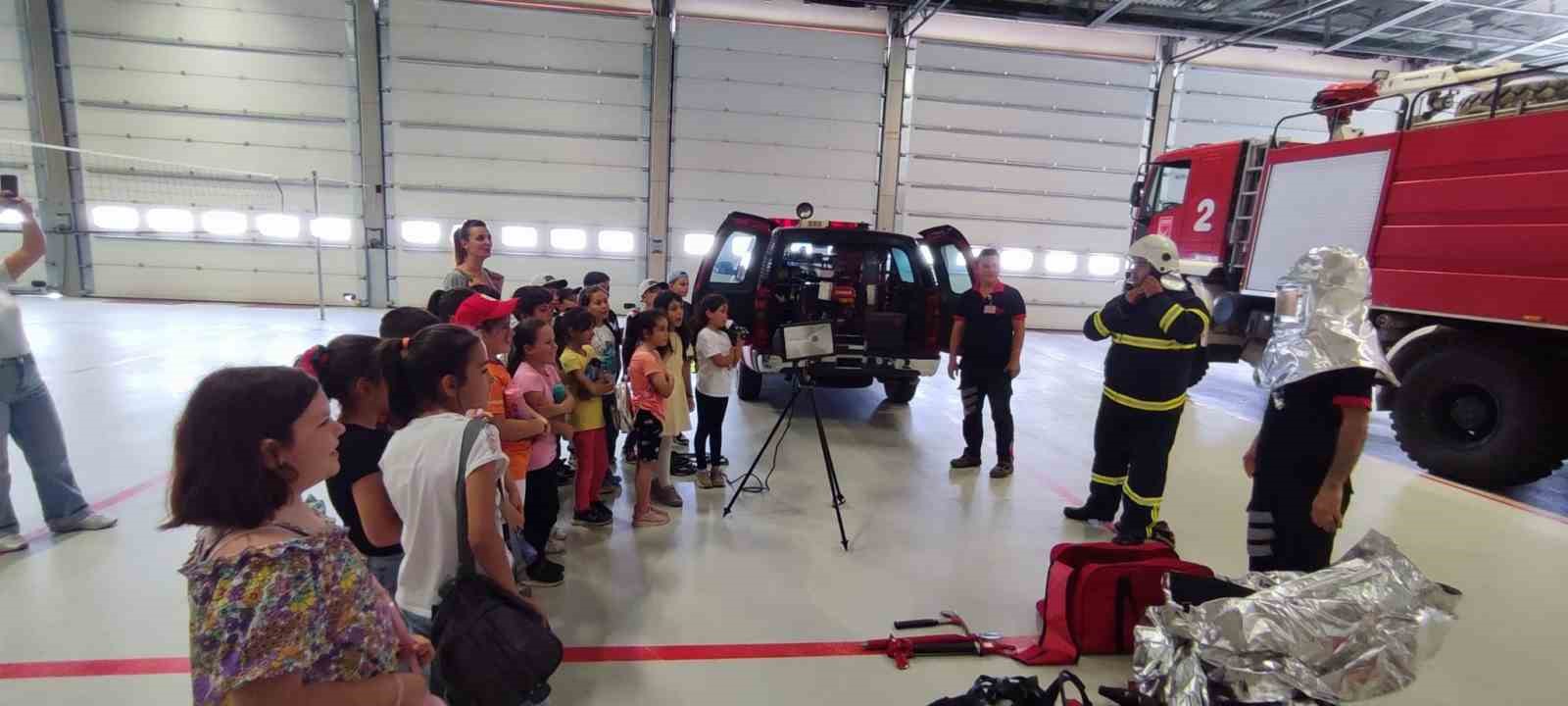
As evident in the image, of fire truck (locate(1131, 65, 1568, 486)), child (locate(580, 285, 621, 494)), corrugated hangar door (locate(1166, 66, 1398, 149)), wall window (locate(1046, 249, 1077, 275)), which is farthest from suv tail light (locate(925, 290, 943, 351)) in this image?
corrugated hangar door (locate(1166, 66, 1398, 149))

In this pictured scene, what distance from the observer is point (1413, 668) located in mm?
1893

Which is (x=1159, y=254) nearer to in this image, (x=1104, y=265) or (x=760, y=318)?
(x=760, y=318)

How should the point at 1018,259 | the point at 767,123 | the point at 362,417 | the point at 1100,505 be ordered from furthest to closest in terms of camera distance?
the point at 1018,259, the point at 767,123, the point at 1100,505, the point at 362,417

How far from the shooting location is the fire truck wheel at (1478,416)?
469 centimetres

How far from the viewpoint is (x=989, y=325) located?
4.58 metres

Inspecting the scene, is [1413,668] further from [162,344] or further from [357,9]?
[357,9]

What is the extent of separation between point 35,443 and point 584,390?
2.48m

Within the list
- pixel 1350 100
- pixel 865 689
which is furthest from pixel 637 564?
pixel 1350 100

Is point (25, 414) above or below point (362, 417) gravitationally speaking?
below

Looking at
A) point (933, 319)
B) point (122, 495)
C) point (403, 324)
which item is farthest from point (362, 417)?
point (933, 319)

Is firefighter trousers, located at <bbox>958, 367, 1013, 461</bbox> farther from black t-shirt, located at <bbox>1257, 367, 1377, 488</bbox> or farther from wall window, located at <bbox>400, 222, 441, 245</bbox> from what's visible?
wall window, located at <bbox>400, 222, 441, 245</bbox>

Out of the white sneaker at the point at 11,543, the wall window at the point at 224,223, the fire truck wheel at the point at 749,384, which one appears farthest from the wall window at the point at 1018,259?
the wall window at the point at 224,223

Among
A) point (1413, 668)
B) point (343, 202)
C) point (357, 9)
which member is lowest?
point (1413, 668)

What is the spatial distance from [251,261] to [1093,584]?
45.4 ft
